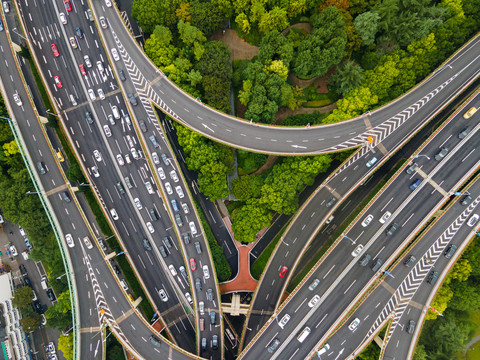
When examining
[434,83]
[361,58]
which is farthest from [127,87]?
[434,83]

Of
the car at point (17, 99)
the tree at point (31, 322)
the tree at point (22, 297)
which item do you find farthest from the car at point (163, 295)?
the car at point (17, 99)

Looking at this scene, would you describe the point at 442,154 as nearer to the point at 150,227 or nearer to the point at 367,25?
the point at 367,25

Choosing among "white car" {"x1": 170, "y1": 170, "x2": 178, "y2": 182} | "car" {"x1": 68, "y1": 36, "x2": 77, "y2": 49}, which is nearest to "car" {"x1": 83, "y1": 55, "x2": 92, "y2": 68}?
"car" {"x1": 68, "y1": 36, "x2": 77, "y2": 49}

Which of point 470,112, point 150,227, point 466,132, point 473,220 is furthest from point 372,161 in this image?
point 150,227

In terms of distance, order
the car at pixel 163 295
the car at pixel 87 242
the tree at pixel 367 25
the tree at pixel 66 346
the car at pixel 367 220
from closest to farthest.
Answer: the tree at pixel 367 25 < the car at pixel 367 220 < the tree at pixel 66 346 < the car at pixel 87 242 < the car at pixel 163 295

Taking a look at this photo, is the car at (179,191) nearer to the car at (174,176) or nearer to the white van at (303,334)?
the car at (174,176)

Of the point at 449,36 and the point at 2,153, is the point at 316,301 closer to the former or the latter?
the point at 449,36
